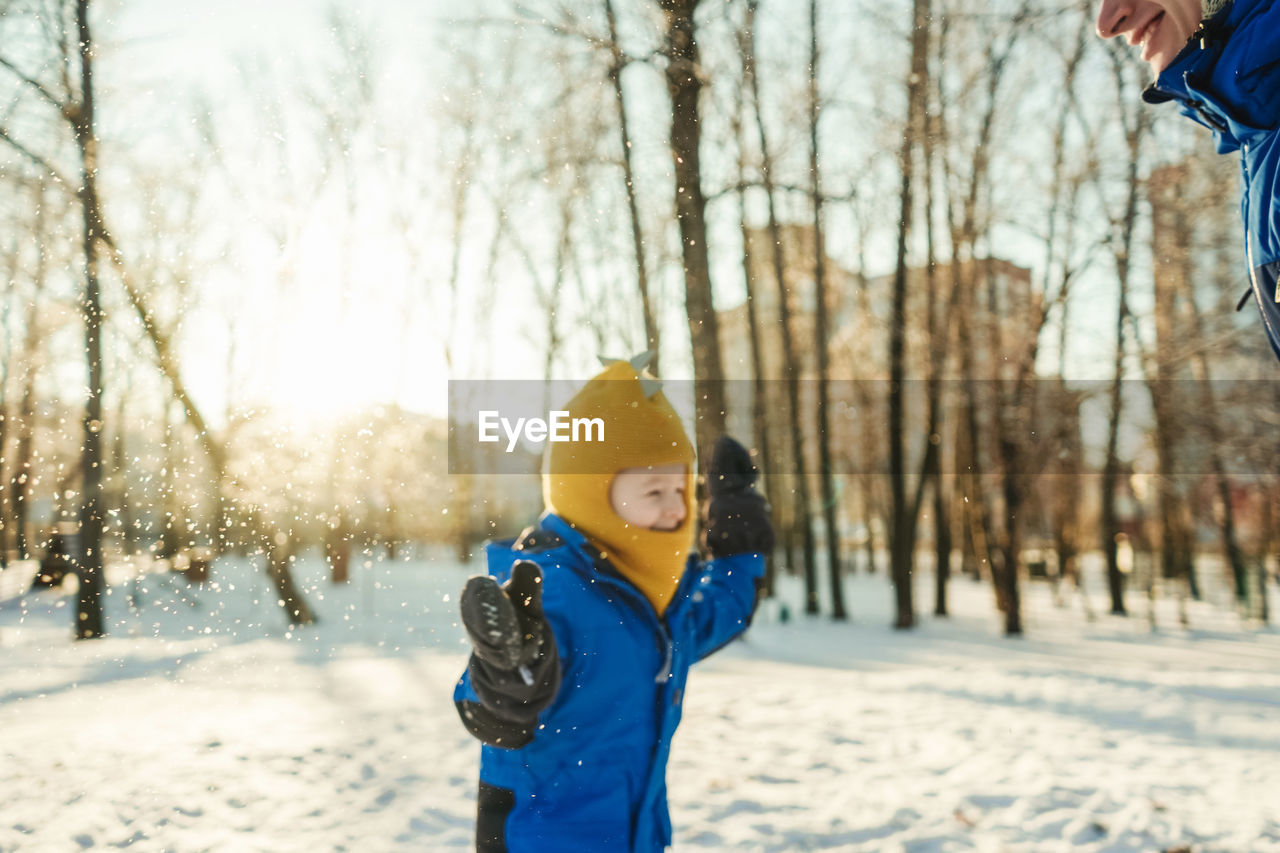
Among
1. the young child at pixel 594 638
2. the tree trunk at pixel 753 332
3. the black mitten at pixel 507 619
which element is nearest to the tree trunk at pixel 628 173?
the young child at pixel 594 638

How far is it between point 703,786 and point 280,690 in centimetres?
426

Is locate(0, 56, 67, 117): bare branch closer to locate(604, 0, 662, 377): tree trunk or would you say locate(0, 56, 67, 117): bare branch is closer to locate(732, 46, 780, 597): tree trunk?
locate(604, 0, 662, 377): tree trunk

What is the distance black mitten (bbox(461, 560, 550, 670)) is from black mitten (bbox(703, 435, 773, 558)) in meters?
0.80

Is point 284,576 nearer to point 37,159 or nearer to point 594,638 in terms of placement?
point 37,159

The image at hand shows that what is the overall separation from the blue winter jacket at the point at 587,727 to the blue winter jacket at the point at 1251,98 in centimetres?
117

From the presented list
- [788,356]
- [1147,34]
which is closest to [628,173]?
[1147,34]

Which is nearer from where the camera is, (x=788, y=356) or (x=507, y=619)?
(x=507, y=619)

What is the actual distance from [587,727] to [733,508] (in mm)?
772

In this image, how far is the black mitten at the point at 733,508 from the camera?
6.65 ft

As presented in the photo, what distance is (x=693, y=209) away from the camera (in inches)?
206

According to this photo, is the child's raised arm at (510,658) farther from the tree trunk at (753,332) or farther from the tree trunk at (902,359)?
the tree trunk at (902,359)

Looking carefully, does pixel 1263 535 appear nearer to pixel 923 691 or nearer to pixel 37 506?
pixel 923 691

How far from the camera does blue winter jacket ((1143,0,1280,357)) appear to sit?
856 mm

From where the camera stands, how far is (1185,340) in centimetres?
911
